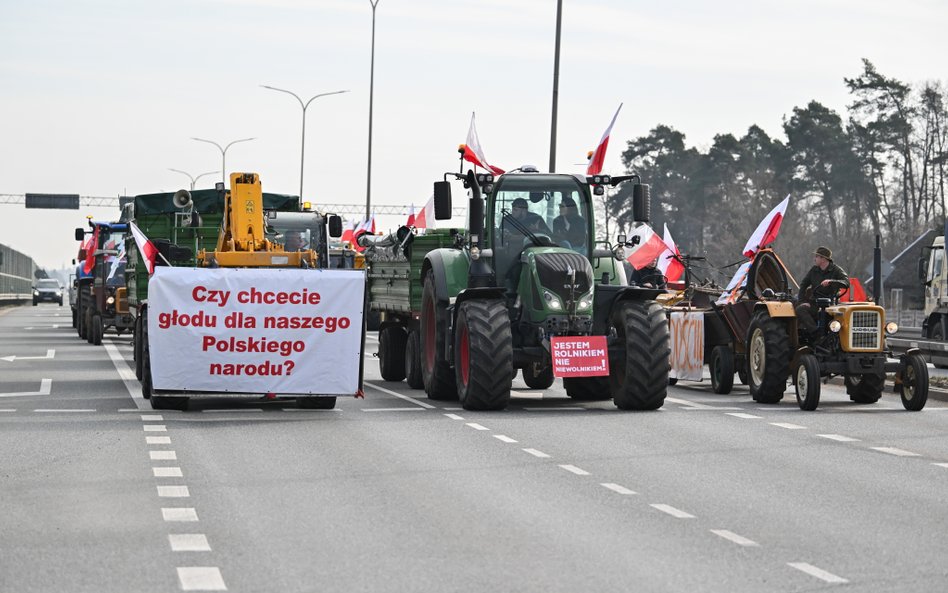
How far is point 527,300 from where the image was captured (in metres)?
20.6

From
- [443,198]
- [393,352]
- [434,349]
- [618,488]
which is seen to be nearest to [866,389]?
[434,349]

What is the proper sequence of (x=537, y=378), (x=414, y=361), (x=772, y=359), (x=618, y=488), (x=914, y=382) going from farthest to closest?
1. (x=537, y=378)
2. (x=414, y=361)
3. (x=772, y=359)
4. (x=914, y=382)
5. (x=618, y=488)

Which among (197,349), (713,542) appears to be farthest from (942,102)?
(713,542)

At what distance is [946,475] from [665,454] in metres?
2.52

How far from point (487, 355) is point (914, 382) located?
5.27 metres

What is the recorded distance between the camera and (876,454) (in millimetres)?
15555

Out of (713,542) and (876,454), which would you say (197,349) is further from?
(713,542)

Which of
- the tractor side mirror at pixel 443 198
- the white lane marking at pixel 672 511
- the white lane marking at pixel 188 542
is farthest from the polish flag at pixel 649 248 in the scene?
the white lane marking at pixel 188 542

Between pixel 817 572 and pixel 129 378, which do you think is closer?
pixel 817 572

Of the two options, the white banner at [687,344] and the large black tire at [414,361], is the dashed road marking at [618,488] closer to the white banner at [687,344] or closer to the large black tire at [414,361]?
the large black tire at [414,361]

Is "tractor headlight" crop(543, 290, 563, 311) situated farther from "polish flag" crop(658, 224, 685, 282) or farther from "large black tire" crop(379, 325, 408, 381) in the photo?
"polish flag" crop(658, 224, 685, 282)

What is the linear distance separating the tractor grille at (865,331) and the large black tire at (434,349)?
4.92 m

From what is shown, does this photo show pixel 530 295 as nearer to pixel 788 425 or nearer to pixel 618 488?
pixel 788 425

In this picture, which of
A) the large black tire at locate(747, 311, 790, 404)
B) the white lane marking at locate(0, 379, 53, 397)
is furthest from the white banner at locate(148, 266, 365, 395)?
the large black tire at locate(747, 311, 790, 404)
